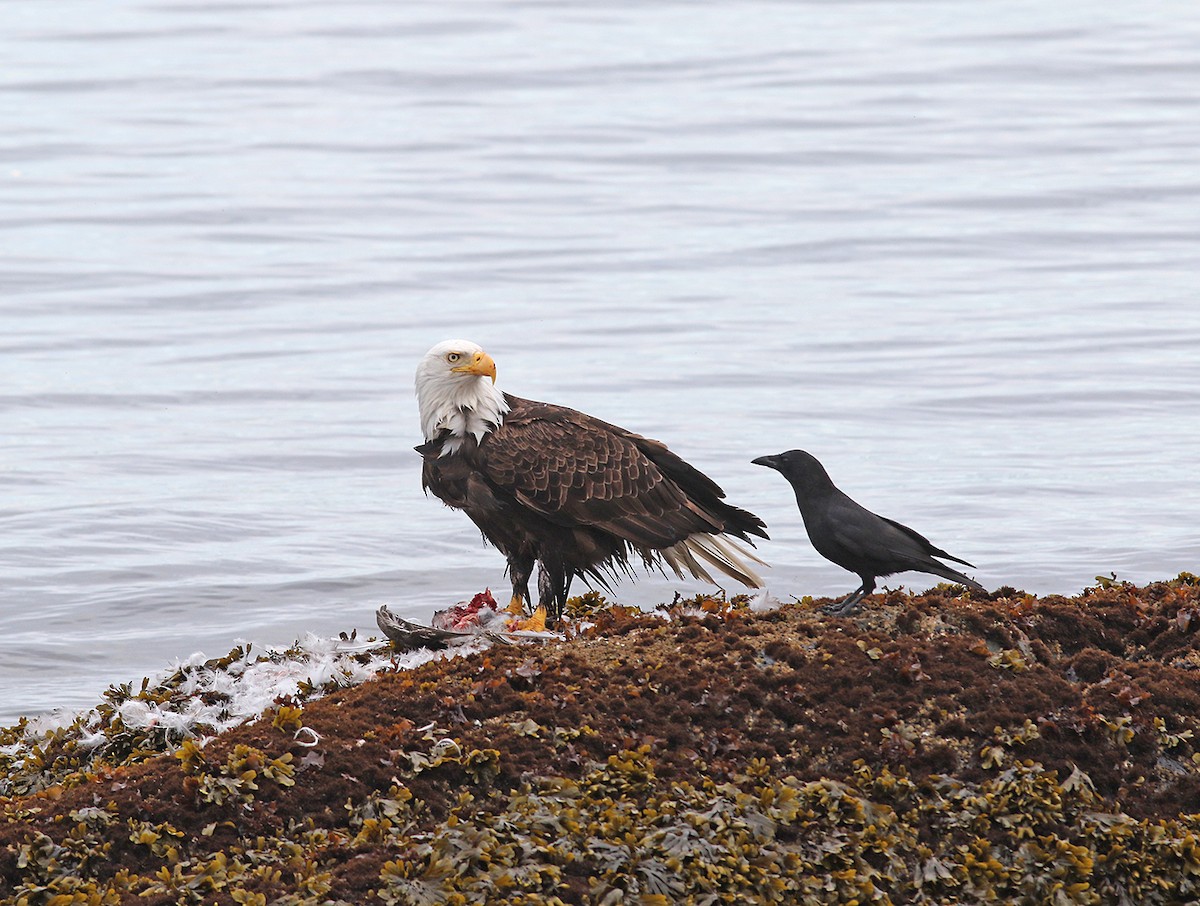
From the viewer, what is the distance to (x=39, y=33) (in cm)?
4344

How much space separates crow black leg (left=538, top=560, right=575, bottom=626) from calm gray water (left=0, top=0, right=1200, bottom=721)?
3.37 m

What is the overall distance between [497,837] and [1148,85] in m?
32.7

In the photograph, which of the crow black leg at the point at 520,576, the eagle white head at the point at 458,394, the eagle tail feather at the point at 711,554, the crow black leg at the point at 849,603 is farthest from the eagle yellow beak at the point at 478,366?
the crow black leg at the point at 849,603

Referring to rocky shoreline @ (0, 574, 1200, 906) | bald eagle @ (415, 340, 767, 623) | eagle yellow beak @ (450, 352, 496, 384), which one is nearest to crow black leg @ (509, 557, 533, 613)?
bald eagle @ (415, 340, 767, 623)

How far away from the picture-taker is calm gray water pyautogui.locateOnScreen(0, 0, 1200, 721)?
1247 centimetres

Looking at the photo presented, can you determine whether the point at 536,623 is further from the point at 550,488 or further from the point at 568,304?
the point at 568,304

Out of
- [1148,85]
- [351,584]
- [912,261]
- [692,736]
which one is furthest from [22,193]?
[692,736]

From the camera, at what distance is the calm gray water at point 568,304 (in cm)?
1247

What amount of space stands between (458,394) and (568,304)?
490 inches

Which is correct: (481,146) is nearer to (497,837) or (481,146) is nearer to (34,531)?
(34,531)

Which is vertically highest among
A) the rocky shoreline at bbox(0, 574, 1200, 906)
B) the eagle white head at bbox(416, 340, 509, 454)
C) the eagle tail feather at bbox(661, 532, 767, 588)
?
the eagle white head at bbox(416, 340, 509, 454)

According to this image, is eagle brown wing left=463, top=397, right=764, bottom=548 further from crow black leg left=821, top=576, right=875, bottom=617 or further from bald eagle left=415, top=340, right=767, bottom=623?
crow black leg left=821, top=576, right=875, bottom=617

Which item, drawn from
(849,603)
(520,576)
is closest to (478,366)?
(520,576)

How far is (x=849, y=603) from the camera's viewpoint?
19.2 feet
